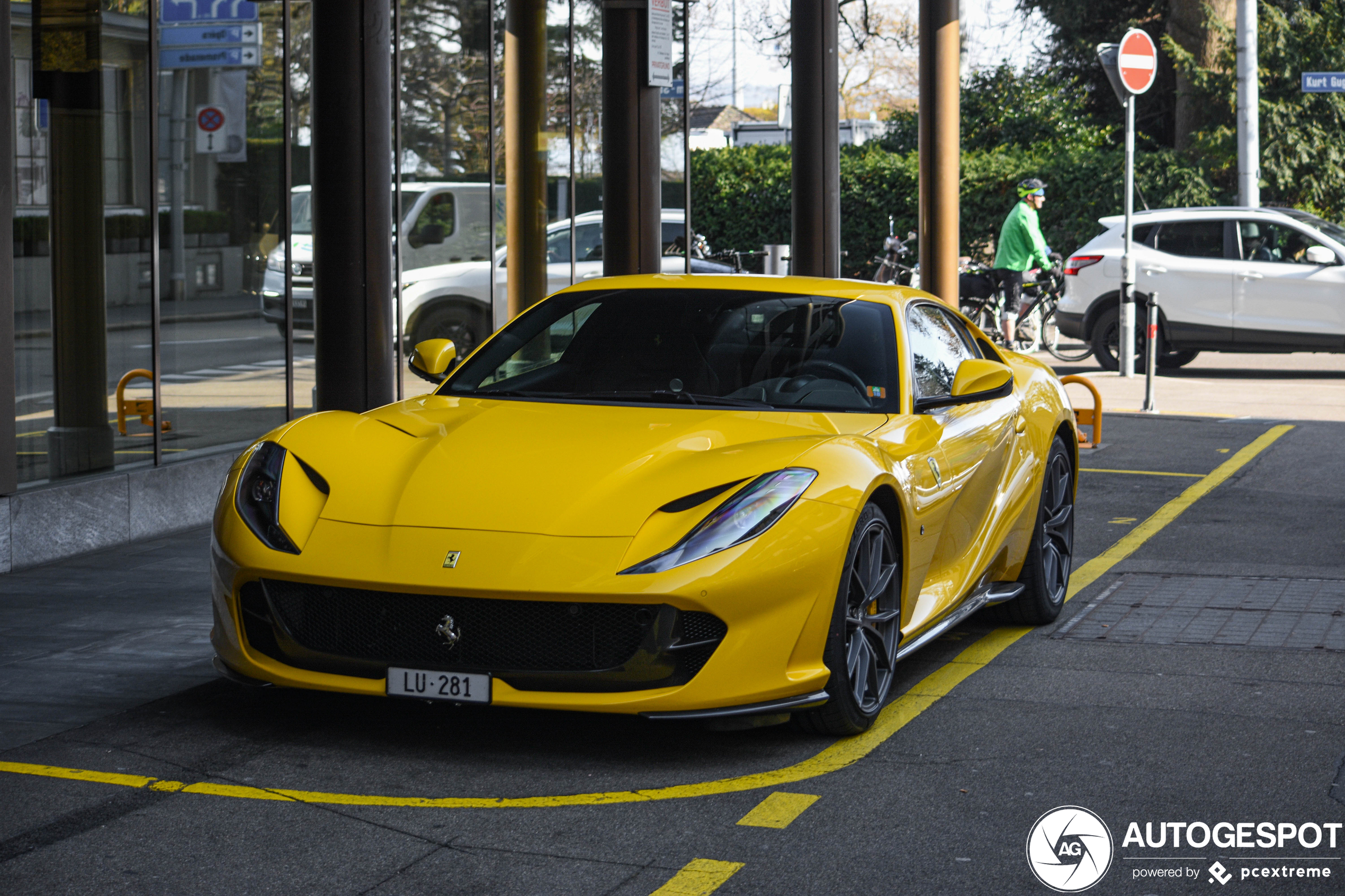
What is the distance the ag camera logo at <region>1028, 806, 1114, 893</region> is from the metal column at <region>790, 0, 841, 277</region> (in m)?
9.90

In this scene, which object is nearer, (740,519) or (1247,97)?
(740,519)

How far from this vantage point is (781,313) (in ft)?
20.5

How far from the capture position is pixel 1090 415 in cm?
1266

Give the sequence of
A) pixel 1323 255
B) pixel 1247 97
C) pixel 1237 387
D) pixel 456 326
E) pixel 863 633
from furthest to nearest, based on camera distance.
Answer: pixel 1247 97 → pixel 1323 255 → pixel 1237 387 → pixel 456 326 → pixel 863 633

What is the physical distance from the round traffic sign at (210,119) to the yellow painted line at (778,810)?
22.0 ft

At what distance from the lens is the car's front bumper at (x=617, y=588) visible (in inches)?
186

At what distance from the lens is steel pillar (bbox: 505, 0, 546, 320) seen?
43.0 feet

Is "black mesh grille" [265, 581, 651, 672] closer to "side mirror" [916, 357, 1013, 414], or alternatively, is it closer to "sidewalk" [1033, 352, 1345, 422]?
"side mirror" [916, 357, 1013, 414]

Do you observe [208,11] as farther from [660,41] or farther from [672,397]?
[672,397]

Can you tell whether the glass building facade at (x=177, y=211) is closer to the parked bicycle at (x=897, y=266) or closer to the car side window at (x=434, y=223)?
the car side window at (x=434, y=223)

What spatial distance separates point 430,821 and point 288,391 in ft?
22.4

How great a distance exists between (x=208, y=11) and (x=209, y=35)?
14 centimetres

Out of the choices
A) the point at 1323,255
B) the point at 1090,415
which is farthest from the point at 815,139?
the point at 1323,255

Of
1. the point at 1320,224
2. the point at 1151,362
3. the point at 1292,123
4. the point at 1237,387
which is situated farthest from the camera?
the point at 1292,123
